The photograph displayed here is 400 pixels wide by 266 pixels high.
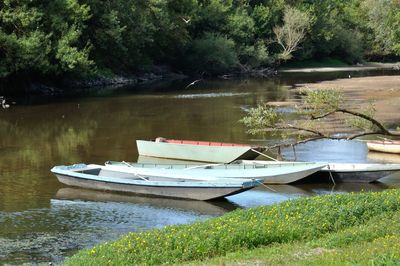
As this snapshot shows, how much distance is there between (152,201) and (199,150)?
7057 mm

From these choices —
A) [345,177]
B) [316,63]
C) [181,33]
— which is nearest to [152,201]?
[345,177]

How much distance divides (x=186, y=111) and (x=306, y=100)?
28734 millimetres

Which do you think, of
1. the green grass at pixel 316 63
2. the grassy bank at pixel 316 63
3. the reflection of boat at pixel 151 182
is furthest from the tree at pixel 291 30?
the reflection of boat at pixel 151 182

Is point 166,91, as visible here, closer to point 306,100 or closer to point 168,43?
point 168,43

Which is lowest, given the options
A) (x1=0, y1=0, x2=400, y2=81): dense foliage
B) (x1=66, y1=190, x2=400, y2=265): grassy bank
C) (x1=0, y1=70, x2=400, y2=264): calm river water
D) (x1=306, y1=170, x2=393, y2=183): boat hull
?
(x1=306, y1=170, x2=393, y2=183): boat hull

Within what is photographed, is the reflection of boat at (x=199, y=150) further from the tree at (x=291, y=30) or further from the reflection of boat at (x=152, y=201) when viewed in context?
the tree at (x=291, y=30)

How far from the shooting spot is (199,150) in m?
28.4

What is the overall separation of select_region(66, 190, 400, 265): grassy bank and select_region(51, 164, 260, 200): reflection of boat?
6.05 meters

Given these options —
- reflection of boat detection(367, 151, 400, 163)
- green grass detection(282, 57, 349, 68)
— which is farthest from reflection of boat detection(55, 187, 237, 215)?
green grass detection(282, 57, 349, 68)

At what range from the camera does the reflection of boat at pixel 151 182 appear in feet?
69.4

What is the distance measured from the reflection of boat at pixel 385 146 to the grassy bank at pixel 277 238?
14.8 metres

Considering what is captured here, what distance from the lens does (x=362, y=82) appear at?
67500mm

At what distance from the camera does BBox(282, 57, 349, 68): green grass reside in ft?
352

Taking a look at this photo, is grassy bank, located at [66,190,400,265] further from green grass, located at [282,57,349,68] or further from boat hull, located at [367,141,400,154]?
green grass, located at [282,57,349,68]
